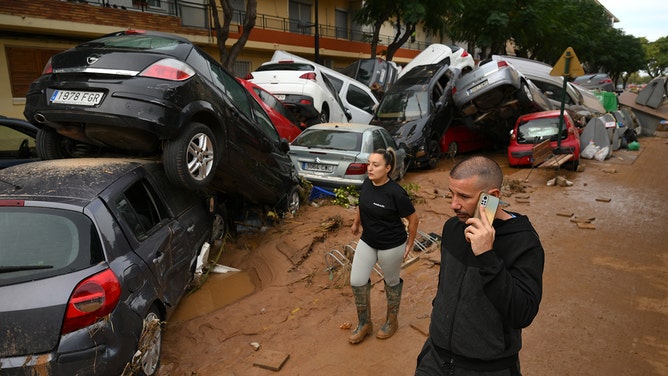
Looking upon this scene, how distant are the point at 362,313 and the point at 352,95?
10374 millimetres

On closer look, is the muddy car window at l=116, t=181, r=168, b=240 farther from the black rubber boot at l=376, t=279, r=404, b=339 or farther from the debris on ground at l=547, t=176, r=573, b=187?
the debris on ground at l=547, t=176, r=573, b=187

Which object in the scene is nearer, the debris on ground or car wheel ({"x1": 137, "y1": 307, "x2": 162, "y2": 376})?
car wheel ({"x1": 137, "y1": 307, "x2": 162, "y2": 376})

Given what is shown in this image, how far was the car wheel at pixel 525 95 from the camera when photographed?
12.0 meters

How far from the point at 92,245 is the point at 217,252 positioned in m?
2.82

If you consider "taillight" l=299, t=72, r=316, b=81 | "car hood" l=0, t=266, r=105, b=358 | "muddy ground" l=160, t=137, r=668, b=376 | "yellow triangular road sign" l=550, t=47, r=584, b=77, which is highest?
"yellow triangular road sign" l=550, t=47, r=584, b=77

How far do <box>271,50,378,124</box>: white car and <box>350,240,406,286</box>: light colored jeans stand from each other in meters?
9.28

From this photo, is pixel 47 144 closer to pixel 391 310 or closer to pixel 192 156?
pixel 192 156

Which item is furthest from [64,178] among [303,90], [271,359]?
[303,90]

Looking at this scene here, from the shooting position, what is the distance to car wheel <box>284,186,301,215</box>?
22.8ft

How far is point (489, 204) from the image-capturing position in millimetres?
1762

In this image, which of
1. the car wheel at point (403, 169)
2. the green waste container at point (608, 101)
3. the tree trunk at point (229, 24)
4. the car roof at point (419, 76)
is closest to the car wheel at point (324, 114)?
the car roof at point (419, 76)

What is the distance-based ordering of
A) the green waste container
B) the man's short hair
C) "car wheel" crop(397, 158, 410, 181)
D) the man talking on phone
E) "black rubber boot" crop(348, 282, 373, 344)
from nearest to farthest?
1. the man talking on phone
2. the man's short hair
3. "black rubber boot" crop(348, 282, 373, 344)
4. "car wheel" crop(397, 158, 410, 181)
5. the green waste container

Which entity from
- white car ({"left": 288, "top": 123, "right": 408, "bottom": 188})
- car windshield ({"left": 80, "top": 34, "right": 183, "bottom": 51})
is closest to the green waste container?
white car ({"left": 288, "top": 123, "right": 408, "bottom": 188})

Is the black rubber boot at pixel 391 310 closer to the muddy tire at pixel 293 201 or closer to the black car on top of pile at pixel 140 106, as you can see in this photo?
the black car on top of pile at pixel 140 106
